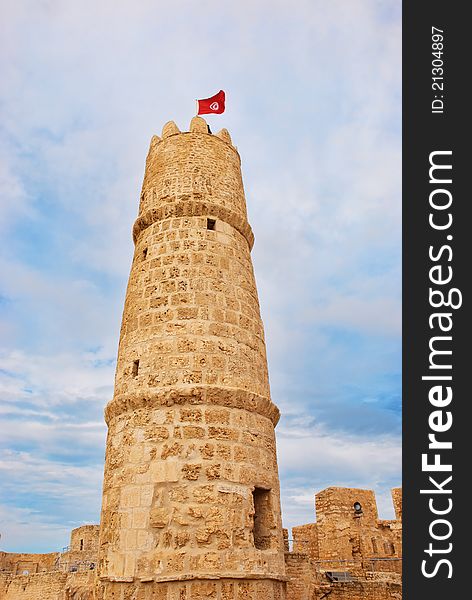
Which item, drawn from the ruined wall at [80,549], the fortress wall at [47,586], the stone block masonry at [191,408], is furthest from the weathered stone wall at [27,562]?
the stone block masonry at [191,408]

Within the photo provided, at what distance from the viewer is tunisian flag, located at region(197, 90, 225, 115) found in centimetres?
961

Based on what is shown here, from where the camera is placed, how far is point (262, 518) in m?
6.21

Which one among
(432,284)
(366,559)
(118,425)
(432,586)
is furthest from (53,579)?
(432,284)

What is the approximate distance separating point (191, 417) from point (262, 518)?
159 cm

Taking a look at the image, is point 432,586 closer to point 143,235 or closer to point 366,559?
point 143,235

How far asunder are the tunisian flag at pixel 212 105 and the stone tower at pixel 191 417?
79.4 inches

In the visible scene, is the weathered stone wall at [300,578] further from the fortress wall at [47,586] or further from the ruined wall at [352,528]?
the fortress wall at [47,586]

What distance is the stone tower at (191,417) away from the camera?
5.45 metres

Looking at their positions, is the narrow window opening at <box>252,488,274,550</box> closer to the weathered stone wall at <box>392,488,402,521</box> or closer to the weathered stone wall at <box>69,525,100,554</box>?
the weathered stone wall at <box>392,488,402,521</box>

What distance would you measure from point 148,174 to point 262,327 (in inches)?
131

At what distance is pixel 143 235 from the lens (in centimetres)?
777

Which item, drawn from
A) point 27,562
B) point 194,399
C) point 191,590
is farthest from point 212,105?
point 27,562

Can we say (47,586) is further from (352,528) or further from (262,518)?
(262,518)

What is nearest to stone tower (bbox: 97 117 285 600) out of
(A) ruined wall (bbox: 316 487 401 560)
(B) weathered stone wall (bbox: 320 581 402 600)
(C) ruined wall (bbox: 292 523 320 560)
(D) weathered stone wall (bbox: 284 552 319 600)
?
(D) weathered stone wall (bbox: 284 552 319 600)
